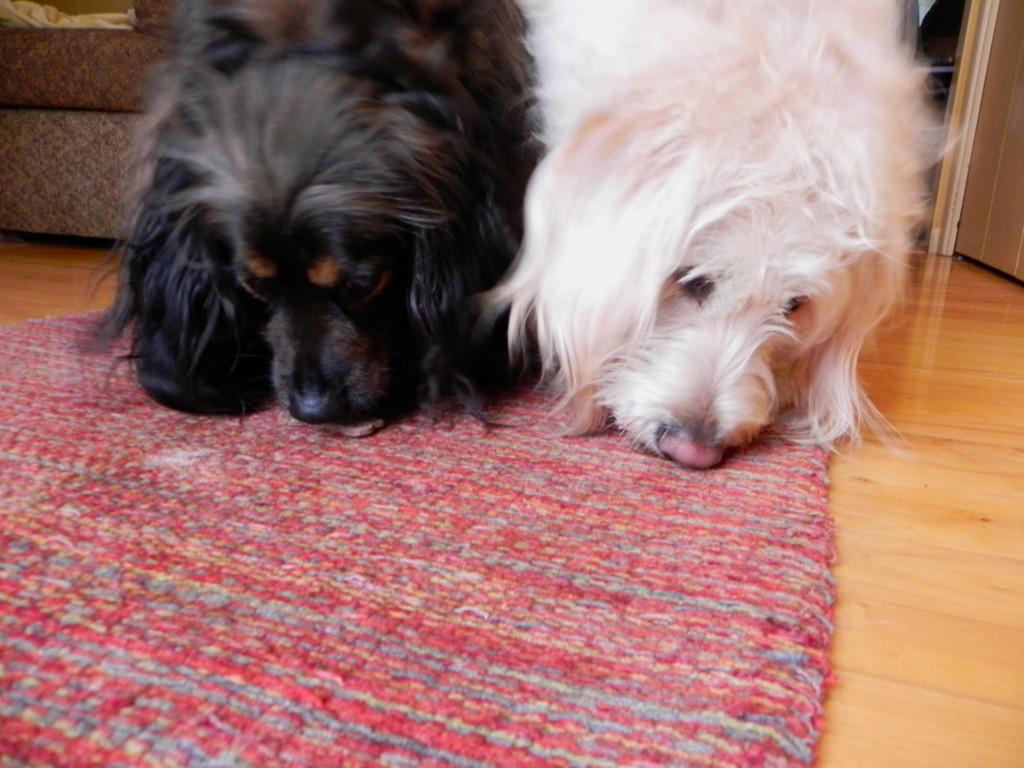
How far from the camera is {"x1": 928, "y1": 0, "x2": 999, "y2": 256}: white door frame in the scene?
2.92 metres

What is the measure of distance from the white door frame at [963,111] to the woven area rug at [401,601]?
2.50 meters

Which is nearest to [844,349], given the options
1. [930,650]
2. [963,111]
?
[930,650]

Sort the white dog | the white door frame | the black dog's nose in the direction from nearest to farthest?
the white dog → the black dog's nose → the white door frame

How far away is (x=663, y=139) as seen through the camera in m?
0.95

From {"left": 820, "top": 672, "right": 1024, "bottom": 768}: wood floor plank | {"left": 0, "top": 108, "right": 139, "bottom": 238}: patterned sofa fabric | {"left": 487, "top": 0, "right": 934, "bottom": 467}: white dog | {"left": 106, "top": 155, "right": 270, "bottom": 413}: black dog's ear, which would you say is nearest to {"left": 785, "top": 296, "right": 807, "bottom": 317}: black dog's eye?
{"left": 487, "top": 0, "right": 934, "bottom": 467}: white dog

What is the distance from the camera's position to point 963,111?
3002 millimetres

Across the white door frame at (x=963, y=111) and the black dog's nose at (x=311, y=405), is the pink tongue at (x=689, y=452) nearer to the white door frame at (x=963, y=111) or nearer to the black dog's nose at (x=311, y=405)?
the black dog's nose at (x=311, y=405)

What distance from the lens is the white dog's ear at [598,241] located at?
953 millimetres

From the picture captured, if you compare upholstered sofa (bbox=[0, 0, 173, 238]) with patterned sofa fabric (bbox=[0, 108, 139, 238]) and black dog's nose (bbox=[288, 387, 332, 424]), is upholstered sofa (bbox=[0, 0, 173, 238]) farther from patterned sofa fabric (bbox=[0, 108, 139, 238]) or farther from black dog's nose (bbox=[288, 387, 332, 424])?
black dog's nose (bbox=[288, 387, 332, 424])

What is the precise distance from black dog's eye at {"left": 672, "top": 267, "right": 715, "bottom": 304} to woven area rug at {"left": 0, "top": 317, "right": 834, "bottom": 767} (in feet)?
0.69

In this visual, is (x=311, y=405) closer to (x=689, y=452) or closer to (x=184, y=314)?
(x=184, y=314)

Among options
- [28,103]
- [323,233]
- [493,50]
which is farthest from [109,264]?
[28,103]

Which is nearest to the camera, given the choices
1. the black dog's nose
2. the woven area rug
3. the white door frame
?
the woven area rug

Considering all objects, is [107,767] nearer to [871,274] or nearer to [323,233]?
[323,233]
